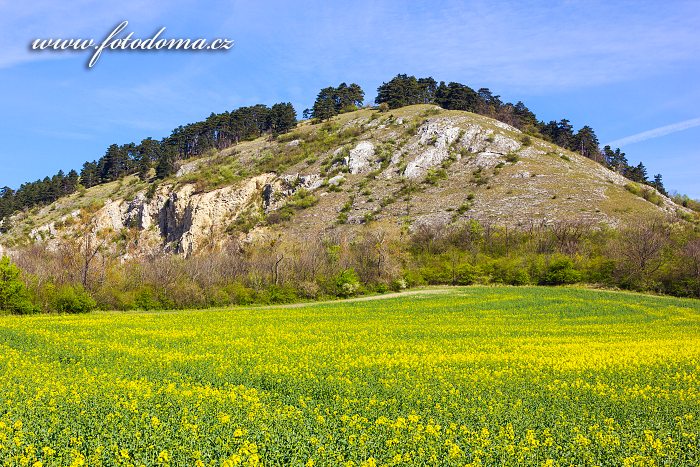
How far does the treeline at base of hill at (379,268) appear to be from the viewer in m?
55.5

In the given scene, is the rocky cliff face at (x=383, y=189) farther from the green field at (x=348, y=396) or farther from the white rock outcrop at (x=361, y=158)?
the green field at (x=348, y=396)

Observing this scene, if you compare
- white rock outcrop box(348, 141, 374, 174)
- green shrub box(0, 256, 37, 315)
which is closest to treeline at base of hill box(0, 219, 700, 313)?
green shrub box(0, 256, 37, 315)

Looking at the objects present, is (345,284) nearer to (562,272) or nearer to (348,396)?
(562,272)

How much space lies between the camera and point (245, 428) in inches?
414

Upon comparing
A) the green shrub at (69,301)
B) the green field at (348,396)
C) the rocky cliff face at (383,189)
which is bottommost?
the green field at (348,396)

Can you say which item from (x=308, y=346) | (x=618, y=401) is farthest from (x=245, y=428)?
(x=308, y=346)

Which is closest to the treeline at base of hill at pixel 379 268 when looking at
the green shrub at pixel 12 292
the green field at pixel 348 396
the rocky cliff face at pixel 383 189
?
the green shrub at pixel 12 292

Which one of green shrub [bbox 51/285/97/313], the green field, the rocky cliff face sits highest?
the rocky cliff face

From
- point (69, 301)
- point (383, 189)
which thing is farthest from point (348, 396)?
point (383, 189)

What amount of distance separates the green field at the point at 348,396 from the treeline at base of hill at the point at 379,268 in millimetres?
23800

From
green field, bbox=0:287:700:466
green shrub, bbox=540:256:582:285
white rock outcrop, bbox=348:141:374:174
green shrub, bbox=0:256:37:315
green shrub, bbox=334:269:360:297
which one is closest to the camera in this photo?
green field, bbox=0:287:700:466

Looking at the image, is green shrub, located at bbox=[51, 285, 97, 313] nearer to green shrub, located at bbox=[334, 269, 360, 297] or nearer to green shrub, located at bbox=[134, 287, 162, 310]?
green shrub, located at bbox=[134, 287, 162, 310]

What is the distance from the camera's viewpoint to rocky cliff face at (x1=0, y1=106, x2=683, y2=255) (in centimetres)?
8425

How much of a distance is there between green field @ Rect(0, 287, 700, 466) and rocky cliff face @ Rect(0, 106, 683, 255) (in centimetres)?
5404
